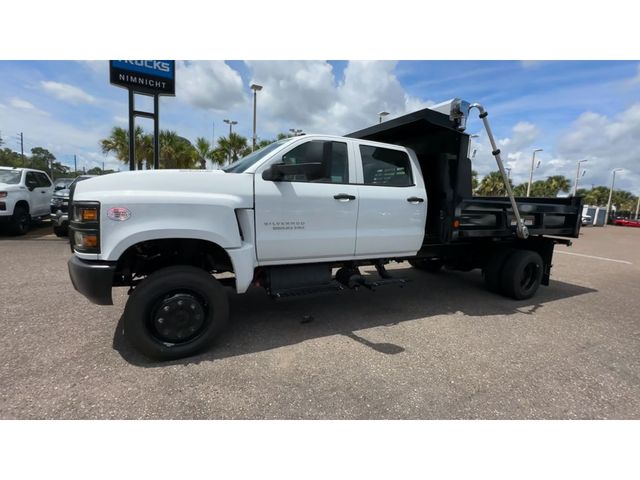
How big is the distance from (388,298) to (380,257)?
1.18 meters

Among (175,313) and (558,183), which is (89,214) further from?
(558,183)

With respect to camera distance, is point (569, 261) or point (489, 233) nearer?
point (489, 233)

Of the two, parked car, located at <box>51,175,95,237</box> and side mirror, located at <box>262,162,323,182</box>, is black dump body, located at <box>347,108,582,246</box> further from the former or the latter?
parked car, located at <box>51,175,95,237</box>

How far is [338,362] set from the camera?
9.96 ft

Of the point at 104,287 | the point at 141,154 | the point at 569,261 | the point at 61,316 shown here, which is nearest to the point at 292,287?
the point at 104,287

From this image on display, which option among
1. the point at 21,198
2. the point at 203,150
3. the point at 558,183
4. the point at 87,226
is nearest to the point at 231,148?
the point at 203,150

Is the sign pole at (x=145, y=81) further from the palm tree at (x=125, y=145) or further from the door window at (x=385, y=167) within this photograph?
the palm tree at (x=125, y=145)

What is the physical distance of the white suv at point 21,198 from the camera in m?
9.20

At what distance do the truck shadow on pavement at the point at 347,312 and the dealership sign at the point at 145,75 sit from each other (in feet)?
29.8

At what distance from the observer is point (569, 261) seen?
9.40 meters

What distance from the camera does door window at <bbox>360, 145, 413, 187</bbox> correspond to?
391 cm

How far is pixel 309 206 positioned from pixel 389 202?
3.45ft

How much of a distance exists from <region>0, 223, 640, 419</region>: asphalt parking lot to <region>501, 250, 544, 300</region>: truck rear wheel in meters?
0.30

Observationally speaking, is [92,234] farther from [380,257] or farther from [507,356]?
[507,356]
